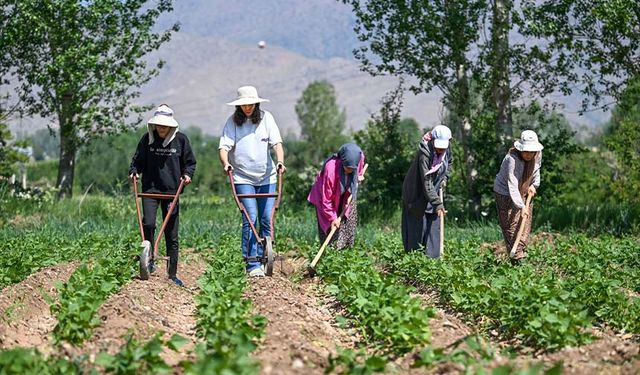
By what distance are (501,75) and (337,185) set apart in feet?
27.9

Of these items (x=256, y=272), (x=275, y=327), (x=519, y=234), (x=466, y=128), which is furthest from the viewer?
(x=466, y=128)

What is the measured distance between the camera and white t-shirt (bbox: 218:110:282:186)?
9.38m

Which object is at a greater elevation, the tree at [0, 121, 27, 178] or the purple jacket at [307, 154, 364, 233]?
the purple jacket at [307, 154, 364, 233]

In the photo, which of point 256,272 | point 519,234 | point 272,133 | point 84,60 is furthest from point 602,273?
point 84,60

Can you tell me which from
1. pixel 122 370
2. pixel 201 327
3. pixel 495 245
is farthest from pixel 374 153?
pixel 122 370

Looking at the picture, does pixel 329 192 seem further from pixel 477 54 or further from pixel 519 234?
Answer: pixel 477 54

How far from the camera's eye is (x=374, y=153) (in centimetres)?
2136

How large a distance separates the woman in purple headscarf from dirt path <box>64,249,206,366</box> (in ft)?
5.05

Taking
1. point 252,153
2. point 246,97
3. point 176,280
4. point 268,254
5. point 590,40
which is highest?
point 590,40

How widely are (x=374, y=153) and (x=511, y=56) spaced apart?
430 cm

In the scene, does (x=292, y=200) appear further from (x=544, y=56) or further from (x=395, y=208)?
(x=544, y=56)

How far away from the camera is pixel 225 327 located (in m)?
6.17

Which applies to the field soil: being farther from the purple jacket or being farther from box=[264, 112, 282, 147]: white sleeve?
box=[264, 112, 282, 147]: white sleeve

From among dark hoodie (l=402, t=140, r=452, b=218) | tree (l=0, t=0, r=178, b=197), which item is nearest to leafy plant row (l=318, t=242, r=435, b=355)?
dark hoodie (l=402, t=140, r=452, b=218)
